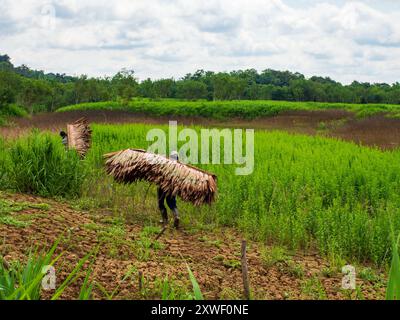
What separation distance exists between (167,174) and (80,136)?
384 cm

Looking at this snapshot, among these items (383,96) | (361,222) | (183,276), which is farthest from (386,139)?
(383,96)

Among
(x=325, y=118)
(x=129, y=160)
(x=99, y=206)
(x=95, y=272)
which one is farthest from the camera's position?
(x=325, y=118)

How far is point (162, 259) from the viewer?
14.6 ft

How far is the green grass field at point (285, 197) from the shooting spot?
5445 millimetres

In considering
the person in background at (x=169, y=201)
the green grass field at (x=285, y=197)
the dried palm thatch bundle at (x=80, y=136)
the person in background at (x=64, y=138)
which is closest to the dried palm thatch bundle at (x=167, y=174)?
the person in background at (x=169, y=201)

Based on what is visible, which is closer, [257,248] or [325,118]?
[257,248]

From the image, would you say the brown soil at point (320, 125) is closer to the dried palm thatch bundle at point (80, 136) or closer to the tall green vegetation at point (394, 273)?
the dried palm thatch bundle at point (80, 136)

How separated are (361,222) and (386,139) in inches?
405

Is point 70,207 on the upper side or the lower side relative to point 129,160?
lower

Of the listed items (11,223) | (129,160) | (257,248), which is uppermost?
(129,160)

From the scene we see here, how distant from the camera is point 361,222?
5.47 m

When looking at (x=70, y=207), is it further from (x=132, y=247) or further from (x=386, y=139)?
(x=386, y=139)

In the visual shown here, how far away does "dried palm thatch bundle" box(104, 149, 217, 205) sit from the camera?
486 cm

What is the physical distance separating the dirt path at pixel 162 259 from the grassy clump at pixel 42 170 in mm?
882
